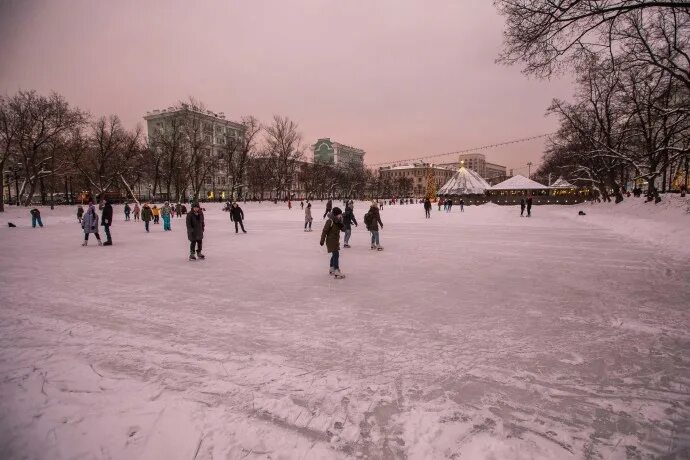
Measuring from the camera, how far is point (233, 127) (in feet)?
280

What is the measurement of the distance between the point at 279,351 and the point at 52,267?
26.2 ft

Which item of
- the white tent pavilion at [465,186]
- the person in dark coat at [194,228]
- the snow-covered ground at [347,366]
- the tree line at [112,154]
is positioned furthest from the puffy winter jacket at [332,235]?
the white tent pavilion at [465,186]

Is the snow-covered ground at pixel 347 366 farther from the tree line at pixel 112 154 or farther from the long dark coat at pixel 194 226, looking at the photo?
the tree line at pixel 112 154

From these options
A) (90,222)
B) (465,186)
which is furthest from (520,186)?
(90,222)

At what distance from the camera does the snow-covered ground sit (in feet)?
7.71

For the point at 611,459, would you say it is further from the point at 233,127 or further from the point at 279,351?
the point at 233,127

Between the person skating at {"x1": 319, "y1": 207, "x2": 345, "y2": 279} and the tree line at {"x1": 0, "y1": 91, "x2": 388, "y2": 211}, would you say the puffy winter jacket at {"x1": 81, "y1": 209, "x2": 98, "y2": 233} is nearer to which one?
the person skating at {"x1": 319, "y1": 207, "x2": 345, "y2": 279}

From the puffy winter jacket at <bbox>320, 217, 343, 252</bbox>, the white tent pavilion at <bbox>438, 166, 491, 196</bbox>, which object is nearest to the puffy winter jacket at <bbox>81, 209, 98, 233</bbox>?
the puffy winter jacket at <bbox>320, 217, 343, 252</bbox>

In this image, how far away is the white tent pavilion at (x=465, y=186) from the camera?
5286cm

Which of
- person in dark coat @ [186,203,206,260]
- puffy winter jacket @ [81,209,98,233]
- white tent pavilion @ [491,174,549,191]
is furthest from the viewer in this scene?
white tent pavilion @ [491,174,549,191]

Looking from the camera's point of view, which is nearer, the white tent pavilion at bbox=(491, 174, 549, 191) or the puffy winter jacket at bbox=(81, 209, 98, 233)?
the puffy winter jacket at bbox=(81, 209, 98, 233)

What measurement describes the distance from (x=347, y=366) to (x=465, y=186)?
5396cm

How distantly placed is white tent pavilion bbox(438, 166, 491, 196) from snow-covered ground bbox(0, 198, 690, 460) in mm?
48085

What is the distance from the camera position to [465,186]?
174 ft
